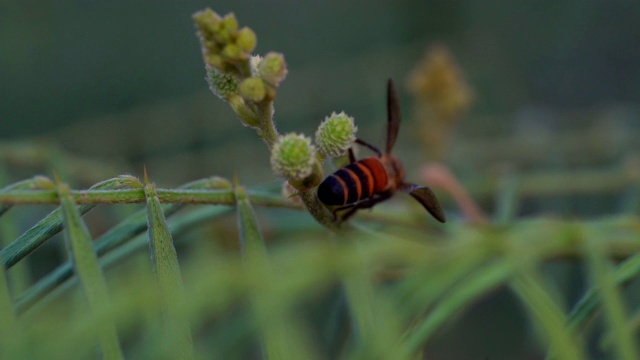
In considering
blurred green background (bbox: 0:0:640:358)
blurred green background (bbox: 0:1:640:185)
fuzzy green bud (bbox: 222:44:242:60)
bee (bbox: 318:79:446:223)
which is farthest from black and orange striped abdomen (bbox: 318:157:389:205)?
blurred green background (bbox: 0:1:640:185)

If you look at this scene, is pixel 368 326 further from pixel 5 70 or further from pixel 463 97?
pixel 5 70

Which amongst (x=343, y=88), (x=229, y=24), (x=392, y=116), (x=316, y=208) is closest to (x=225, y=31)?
(x=229, y=24)

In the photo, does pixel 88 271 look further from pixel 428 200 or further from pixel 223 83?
pixel 428 200

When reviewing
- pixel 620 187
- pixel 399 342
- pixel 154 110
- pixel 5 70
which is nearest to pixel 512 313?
pixel 620 187

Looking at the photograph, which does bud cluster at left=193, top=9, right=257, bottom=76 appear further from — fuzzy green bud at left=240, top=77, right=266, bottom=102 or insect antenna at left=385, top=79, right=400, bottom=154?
insect antenna at left=385, top=79, right=400, bottom=154

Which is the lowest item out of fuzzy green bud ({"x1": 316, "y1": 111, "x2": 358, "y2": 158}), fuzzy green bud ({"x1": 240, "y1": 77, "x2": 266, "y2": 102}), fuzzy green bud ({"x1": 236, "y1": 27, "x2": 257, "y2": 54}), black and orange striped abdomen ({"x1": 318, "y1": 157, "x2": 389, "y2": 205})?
black and orange striped abdomen ({"x1": 318, "y1": 157, "x2": 389, "y2": 205})

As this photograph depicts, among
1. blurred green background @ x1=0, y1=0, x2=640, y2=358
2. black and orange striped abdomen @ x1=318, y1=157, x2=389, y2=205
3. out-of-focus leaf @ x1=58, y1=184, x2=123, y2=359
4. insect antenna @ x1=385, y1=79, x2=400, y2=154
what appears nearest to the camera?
out-of-focus leaf @ x1=58, y1=184, x2=123, y2=359

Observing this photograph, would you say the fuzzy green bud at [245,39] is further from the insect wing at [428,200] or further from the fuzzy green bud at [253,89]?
the insect wing at [428,200]
